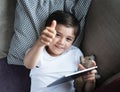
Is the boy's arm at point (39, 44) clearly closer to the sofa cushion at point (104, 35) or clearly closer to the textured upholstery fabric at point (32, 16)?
the textured upholstery fabric at point (32, 16)

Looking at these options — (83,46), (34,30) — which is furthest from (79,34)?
(34,30)

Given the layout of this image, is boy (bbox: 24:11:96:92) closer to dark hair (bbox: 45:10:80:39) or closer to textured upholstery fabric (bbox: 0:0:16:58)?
dark hair (bbox: 45:10:80:39)

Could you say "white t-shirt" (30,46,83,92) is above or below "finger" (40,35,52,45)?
below

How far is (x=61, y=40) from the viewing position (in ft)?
3.84

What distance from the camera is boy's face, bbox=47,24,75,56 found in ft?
3.84

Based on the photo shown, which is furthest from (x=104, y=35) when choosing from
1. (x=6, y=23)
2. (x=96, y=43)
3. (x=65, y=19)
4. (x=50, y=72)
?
(x=6, y=23)

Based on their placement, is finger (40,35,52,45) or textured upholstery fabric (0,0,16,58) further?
textured upholstery fabric (0,0,16,58)

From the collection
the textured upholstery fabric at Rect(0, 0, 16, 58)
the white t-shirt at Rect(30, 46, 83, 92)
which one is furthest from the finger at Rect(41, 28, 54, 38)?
the textured upholstery fabric at Rect(0, 0, 16, 58)

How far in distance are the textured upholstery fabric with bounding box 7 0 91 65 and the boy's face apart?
101 millimetres

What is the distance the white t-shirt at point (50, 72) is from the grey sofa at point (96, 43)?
0.10 meters

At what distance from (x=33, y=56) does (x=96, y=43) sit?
0.30 meters

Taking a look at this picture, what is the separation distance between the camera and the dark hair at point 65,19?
1194 mm

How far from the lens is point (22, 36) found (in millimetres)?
1252

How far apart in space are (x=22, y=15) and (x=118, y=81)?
1.73 feet
